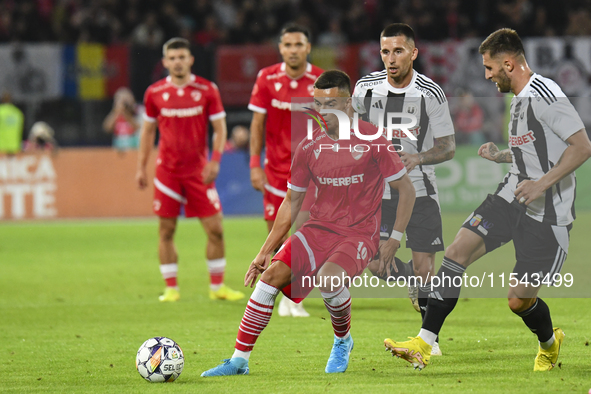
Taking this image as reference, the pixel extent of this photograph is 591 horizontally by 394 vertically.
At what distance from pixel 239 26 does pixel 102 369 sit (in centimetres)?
1530

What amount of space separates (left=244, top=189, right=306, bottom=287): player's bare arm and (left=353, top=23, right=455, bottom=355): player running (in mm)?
902

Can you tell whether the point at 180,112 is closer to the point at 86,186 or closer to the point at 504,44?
the point at 504,44

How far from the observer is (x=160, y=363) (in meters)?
4.98

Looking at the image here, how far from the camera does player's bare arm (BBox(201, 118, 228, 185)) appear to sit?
8.45 meters

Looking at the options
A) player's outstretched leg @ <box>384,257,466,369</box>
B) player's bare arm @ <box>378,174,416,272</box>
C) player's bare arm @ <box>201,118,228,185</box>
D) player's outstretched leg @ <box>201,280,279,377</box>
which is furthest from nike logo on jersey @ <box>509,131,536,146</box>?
player's bare arm @ <box>201,118,228,185</box>

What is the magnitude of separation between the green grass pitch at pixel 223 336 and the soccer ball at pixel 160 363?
96mm

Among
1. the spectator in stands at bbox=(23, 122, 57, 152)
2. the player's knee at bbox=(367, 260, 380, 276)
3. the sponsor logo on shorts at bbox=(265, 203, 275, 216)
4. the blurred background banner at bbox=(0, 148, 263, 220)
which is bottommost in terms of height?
the blurred background banner at bbox=(0, 148, 263, 220)

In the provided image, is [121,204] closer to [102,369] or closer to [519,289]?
[102,369]

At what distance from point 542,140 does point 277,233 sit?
1.65 meters

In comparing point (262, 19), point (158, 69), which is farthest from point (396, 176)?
point (262, 19)

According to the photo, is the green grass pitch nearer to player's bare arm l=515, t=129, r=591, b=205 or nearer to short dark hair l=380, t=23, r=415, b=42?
player's bare arm l=515, t=129, r=591, b=205

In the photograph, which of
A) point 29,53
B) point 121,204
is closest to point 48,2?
point 29,53

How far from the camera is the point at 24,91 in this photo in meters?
18.1

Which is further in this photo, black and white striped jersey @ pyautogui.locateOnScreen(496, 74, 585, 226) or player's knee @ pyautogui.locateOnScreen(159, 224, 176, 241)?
player's knee @ pyautogui.locateOnScreen(159, 224, 176, 241)
